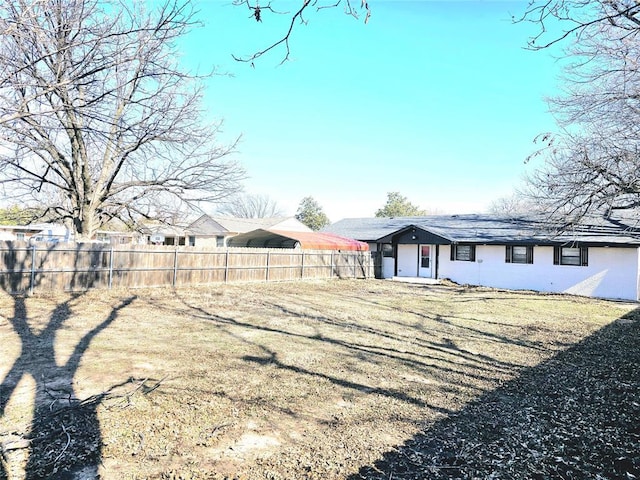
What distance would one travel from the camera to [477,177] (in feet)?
88.2

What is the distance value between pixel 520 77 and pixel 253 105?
24.7 ft

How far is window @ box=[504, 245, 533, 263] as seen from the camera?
57.4ft

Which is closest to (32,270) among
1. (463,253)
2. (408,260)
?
(408,260)

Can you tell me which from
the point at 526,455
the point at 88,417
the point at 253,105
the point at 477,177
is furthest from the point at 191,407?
the point at 477,177

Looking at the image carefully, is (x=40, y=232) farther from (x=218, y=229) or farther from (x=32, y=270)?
(x=32, y=270)


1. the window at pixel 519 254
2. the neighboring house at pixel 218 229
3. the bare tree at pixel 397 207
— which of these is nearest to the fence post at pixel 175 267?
the window at pixel 519 254

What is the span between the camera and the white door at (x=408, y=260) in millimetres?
21281

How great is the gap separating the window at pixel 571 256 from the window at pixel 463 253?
3.57 m

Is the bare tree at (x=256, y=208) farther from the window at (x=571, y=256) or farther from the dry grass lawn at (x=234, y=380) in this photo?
the dry grass lawn at (x=234, y=380)

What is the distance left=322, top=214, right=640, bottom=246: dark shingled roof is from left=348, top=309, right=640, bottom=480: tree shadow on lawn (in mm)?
8793

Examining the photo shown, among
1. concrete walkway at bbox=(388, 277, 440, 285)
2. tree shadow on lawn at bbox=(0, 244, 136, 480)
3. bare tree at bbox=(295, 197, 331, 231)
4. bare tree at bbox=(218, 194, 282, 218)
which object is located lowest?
tree shadow on lawn at bbox=(0, 244, 136, 480)

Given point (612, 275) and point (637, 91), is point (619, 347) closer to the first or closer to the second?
point (637, 91)

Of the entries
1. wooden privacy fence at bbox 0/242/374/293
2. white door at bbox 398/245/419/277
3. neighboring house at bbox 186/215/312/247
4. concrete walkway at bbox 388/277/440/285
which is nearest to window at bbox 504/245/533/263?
concrete walkway at bbox 388/277/440/285

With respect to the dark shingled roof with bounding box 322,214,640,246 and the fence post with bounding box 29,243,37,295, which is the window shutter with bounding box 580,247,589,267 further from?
the fence post with bounding box 29,243,37,295
